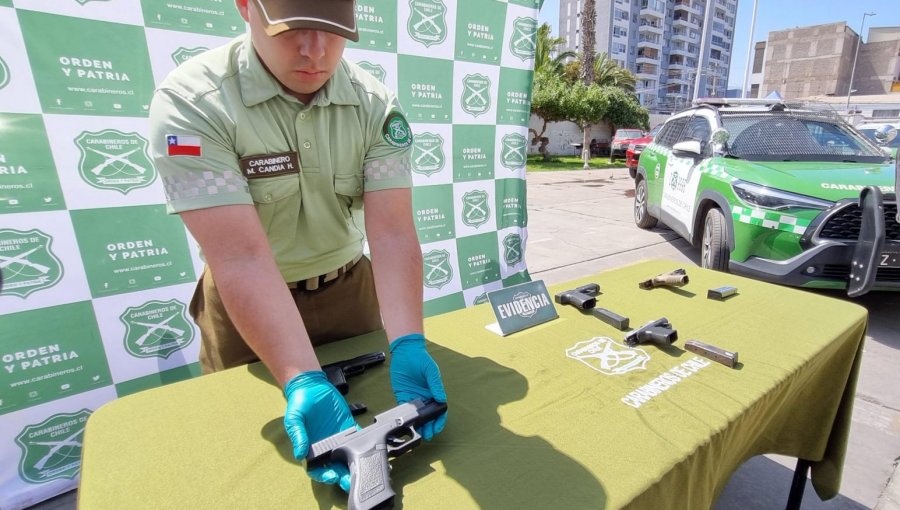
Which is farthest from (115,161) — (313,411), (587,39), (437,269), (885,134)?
(587,39)

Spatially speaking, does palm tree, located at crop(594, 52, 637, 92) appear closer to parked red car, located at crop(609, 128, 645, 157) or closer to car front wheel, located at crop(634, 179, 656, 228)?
parked red car, located at crop(609, 128, 645, 157)

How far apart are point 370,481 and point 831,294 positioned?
14.6 ft

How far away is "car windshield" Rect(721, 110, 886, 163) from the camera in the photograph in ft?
12.6

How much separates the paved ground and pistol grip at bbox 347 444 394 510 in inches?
59.4

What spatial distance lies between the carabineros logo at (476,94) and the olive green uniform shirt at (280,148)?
156 centimetres

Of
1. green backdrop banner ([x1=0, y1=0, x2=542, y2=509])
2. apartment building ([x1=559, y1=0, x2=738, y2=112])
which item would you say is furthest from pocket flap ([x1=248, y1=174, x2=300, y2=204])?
apartment building ([x1=559, y1=0, x2=738, y2=112])

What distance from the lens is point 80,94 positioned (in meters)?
1.69

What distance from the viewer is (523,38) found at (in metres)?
2.90

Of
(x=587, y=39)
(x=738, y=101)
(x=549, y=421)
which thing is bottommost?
(x=549, y=421)

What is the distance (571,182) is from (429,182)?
998cm

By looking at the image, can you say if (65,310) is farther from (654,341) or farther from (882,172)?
(882,172)

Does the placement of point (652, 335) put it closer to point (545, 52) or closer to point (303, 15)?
point (303, 15)

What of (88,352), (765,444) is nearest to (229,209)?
(88,352)

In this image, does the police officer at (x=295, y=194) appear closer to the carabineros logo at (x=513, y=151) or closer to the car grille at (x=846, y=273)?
the carabineros logo at (x=513, y=151)
